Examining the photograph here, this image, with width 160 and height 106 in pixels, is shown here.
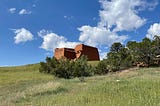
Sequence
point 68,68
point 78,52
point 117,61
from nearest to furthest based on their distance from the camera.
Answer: point 68,68, point 117,61, point 78,52

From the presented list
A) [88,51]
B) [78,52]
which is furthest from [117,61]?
[88,51]

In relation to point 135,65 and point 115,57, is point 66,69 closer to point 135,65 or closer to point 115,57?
point 115,57

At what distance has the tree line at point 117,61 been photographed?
74238 mm

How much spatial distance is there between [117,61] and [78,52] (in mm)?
64793

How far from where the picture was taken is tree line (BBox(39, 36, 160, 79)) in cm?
7424

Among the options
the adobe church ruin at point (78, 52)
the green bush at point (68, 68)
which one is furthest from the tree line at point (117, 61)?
the adobe church ruin at point (78, 52)

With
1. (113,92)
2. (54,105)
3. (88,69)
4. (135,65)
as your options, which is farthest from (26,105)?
(135,65)

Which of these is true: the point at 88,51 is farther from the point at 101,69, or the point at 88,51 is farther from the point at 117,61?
the point at 101,69

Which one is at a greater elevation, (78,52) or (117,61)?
(78,52)

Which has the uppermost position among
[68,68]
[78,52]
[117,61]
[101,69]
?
[78,52]

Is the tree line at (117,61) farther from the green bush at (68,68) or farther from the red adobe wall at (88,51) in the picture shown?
the red adobe wall at (88,51)

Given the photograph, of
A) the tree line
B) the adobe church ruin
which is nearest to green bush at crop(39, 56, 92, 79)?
the tree line

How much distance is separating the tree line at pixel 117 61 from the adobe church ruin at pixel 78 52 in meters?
55.2

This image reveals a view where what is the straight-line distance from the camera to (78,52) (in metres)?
142
